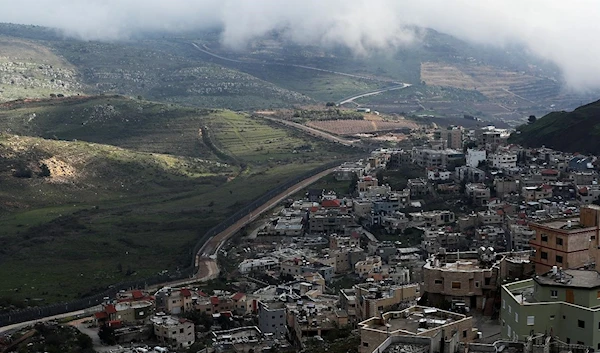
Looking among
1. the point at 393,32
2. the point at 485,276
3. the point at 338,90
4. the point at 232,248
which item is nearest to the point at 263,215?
the point at 232,248

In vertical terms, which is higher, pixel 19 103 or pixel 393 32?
pixel 393 32

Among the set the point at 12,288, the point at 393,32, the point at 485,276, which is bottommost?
the point at 12,288

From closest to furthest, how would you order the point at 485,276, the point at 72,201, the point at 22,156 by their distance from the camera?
the point at 485,276, the point at 72,201, the point at 22,156

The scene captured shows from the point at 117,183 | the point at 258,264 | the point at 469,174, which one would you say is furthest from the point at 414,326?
the point at 117,183

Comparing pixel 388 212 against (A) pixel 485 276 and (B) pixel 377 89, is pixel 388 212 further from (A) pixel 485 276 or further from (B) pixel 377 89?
(B) pixel 377 89

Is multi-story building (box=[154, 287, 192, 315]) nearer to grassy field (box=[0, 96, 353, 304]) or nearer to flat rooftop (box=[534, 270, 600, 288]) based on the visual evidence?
grassy field (box=[0, 96, 353, 304])

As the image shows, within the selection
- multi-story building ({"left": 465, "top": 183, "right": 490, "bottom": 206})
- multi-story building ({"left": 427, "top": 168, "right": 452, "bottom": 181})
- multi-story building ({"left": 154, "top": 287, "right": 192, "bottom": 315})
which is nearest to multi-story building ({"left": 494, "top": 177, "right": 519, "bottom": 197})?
multi-story building ({"left": 465, "top": 183, "right": 490, "bottom": 206})
